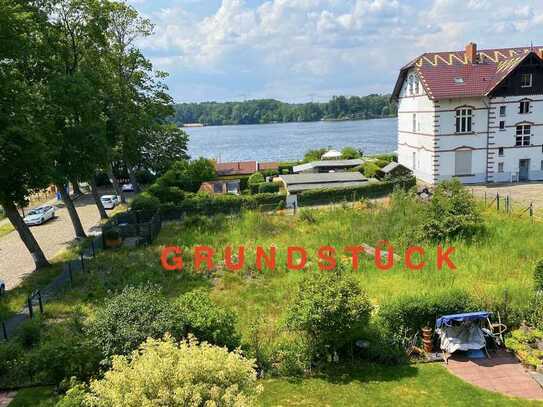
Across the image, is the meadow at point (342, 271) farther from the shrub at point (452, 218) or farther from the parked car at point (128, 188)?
the parked car at point (128, 188)

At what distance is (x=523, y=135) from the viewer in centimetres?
4228

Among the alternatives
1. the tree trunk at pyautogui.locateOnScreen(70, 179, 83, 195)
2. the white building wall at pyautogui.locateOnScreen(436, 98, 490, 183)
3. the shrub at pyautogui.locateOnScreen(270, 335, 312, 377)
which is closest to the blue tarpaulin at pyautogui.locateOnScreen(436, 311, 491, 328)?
the shrub at pyautogui.locateOnScreen(270, 335, 312, 377)

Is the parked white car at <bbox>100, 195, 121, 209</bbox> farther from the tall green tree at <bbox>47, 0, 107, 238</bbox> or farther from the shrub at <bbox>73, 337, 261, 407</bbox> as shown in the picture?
the shrub at <bbox>73, 337, 261, 407</bbox>

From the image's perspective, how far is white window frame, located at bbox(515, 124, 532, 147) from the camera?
42094 mm

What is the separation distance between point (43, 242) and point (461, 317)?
27.4 m

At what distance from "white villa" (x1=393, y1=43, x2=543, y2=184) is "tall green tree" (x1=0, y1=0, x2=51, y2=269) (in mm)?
29856

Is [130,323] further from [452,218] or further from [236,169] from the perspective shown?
[236,169]

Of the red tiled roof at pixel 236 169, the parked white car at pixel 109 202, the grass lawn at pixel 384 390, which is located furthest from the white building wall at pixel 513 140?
the parked white car at pixel 109 202

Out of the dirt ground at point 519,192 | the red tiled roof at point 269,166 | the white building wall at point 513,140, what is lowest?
the dirt ground at point 519,192

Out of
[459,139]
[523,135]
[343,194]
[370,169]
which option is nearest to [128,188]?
[343,194]

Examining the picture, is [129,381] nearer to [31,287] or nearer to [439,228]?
[31,287]

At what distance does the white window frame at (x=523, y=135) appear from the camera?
4209cm

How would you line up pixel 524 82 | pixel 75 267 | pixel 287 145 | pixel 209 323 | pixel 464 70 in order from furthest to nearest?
pixel 287 145 → pixel 464 70 → pixel 524 82 → pixel 75 267 → pixel 209 323

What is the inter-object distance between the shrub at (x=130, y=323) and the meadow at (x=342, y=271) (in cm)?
195
